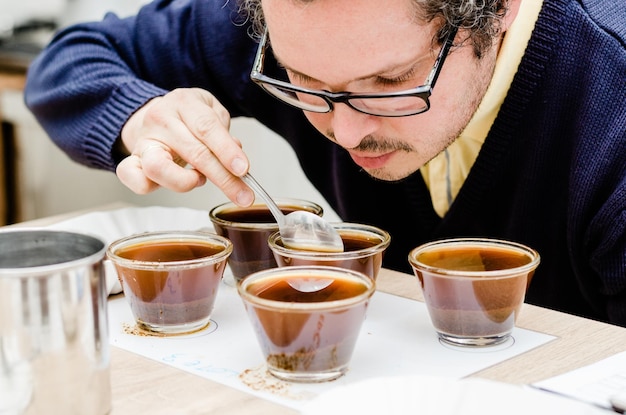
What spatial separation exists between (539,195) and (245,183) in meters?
0.50

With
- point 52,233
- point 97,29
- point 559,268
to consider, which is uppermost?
point 97,29

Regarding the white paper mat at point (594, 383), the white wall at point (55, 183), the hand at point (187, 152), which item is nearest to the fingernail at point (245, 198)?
the hand at point (187, 152)

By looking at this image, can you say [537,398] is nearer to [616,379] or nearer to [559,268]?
[616,379]

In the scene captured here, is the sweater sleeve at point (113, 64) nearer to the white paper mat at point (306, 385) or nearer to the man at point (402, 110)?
the man at point (402, 110)

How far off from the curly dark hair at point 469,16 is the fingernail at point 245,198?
27cm

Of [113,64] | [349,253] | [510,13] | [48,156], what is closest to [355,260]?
[349,253]

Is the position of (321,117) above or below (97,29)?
below

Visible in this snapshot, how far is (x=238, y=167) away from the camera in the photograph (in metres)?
1.10

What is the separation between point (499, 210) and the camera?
140 cm

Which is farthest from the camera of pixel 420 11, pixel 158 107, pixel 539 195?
pixel 539 195

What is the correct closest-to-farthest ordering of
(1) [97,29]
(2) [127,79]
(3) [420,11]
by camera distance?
1. (3) [420,11]
2. (2) [127,79]
3. (1) [97,29]

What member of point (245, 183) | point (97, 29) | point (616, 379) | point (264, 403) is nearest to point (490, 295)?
point (616, 379)

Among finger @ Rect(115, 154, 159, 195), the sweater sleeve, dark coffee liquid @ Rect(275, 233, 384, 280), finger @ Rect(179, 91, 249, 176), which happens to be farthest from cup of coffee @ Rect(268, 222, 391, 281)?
the sweater sleeve

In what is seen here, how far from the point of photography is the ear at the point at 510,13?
3.83 ft
